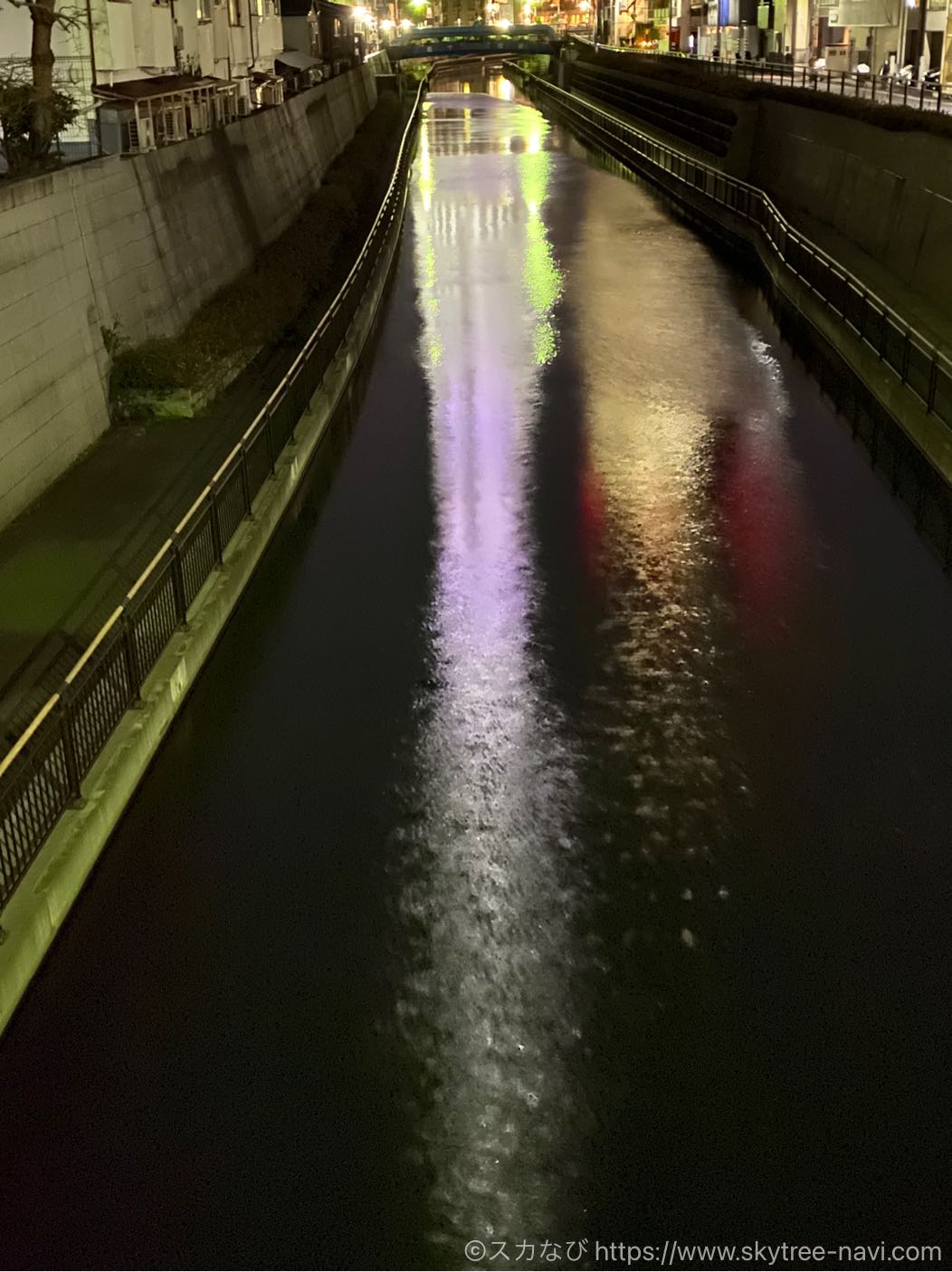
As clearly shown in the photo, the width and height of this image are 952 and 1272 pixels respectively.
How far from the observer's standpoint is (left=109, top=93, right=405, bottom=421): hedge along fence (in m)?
18.8

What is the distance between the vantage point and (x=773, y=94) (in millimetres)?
43938

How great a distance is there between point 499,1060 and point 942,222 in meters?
21.1

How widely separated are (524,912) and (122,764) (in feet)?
10.7

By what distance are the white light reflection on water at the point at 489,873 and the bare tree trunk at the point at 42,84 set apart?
708cm

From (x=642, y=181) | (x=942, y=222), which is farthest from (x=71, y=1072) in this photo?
(x=642, y=181)

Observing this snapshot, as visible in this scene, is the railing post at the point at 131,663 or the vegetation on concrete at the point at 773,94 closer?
the railing post at the point at 131,663

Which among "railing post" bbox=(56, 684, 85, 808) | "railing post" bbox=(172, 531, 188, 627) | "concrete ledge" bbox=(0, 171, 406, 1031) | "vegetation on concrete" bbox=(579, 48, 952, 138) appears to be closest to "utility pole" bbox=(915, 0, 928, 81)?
"vegetation on concrete" bbox=(579, 48, 952, 138)

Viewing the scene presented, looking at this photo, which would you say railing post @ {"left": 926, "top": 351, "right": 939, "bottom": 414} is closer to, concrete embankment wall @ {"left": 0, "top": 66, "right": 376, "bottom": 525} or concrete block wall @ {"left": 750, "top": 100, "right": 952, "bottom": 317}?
concrete block wall @ {"left": 750, "top": 100, "right": 952, "bottom": 317}

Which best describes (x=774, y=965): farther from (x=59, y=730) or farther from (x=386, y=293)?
(x=386, y=293)

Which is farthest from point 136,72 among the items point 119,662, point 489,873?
point 489,873

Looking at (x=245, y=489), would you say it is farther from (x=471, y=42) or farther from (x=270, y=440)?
(x=471, y=42)

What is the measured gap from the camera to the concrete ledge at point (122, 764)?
841cm

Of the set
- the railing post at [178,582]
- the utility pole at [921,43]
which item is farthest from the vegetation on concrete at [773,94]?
the railing post at [178,582]

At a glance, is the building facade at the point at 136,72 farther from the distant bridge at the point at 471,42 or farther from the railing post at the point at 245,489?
the distant bridge at the point at 471,42
